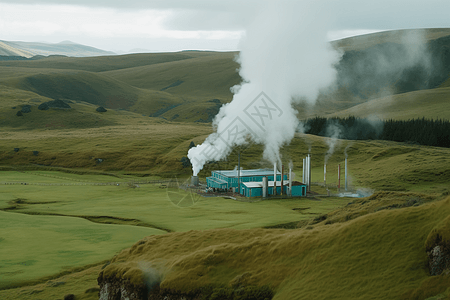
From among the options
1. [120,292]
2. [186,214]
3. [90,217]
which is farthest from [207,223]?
[120,292]

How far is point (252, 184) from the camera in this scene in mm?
90188

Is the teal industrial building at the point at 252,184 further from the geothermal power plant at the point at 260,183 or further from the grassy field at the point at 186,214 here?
the grassy field at the point at 186,214

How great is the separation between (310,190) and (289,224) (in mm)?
40025

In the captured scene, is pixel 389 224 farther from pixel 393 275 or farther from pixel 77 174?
pixel 77 174

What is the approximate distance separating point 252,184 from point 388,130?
332 ft

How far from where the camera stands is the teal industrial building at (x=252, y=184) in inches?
3457

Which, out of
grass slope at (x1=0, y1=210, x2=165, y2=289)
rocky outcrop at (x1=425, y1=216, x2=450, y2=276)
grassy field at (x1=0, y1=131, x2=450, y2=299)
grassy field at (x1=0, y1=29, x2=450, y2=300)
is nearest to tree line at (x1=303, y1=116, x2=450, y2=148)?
grassy field at (x1=0, y1=131, x2=450, y2=299)

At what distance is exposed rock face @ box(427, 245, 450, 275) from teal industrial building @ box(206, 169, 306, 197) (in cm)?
6490

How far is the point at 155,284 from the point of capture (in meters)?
28.9

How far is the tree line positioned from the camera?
15225cm

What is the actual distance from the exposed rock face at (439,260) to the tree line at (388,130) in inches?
5647

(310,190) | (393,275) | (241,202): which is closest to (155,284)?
(393,275)

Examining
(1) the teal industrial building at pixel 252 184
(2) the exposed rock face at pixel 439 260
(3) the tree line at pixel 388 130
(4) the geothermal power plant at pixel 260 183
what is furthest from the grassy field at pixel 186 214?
(3) the tree line at pixel 388 130

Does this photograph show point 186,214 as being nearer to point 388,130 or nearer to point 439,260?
point 439,260
